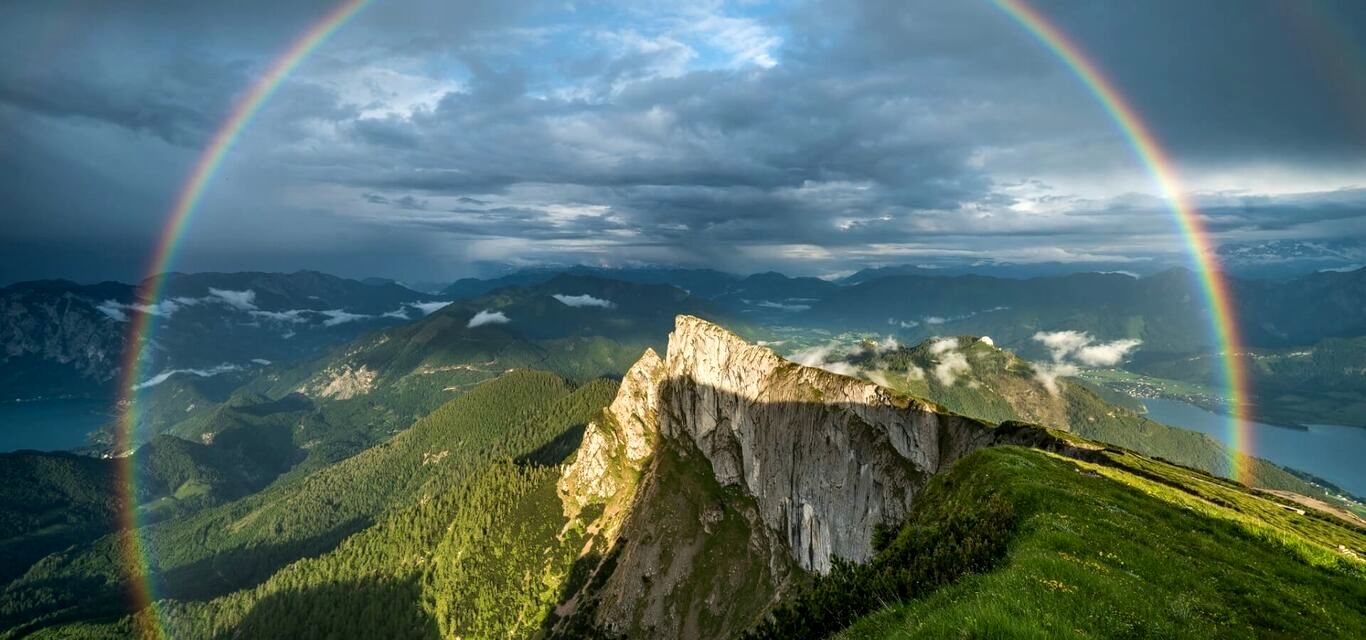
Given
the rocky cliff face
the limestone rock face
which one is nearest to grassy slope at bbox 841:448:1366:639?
the limestone rock face

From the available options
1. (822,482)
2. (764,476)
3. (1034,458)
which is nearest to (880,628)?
(1034,458)

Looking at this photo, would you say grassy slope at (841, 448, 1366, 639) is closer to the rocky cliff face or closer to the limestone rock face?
the limestone rock face

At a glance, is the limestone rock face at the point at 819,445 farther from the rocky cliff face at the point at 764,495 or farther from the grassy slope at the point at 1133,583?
the grassy slope at the point at 1133,583

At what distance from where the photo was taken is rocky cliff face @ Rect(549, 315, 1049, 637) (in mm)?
123062

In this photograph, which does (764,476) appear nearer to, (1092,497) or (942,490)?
(942,490)

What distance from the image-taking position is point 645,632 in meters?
165

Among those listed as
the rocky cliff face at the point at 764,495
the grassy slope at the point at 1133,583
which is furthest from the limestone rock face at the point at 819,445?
the grassy slope at the point at 1133,583

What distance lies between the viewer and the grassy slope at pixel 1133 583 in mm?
13250

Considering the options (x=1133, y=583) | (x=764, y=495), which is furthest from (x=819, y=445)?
(x=1133, y=583)

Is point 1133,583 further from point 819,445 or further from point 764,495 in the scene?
point 764,495

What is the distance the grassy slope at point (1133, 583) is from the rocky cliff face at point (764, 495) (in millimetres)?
78820

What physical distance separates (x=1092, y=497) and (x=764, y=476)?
139m

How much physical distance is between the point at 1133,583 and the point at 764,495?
159 meters

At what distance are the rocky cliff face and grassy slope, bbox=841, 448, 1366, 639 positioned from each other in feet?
259
